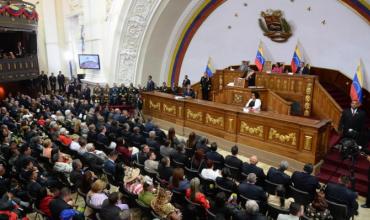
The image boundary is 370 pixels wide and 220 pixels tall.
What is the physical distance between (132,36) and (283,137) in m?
10.1

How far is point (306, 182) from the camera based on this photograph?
4250mm

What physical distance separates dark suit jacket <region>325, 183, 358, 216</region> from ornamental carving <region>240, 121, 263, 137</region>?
312 centimetres

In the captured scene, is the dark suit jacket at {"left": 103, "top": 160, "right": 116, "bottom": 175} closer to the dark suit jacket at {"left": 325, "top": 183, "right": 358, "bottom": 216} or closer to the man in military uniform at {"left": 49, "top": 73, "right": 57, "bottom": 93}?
the dark suit jacket at {"left": 325, "top": 183, "right": 358, "bottom": 216}

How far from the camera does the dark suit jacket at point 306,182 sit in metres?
4.23

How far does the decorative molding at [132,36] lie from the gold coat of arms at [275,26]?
16.1 ft

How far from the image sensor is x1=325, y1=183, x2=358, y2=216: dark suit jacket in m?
3.83

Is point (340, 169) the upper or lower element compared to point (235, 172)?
lower

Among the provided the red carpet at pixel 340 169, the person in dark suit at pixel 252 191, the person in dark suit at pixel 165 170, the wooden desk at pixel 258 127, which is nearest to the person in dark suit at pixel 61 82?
the wooden desk at pixel 258 127

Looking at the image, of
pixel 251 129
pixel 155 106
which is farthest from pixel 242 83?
pixel 155 106

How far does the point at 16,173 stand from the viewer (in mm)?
4875

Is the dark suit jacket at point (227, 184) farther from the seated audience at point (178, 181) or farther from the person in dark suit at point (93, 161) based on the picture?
the person in dark suit at point (93, 161)

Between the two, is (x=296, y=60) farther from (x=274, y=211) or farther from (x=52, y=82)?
(x=52, y=82)

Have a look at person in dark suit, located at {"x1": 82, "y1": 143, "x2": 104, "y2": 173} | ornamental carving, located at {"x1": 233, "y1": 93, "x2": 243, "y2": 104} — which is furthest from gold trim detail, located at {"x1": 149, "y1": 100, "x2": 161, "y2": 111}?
person in dark suit, located at {"x1": 82, "y1": 143, "x2": 104, "y2": 173}

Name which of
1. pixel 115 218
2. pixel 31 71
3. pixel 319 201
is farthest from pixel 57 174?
pixel 31 71
